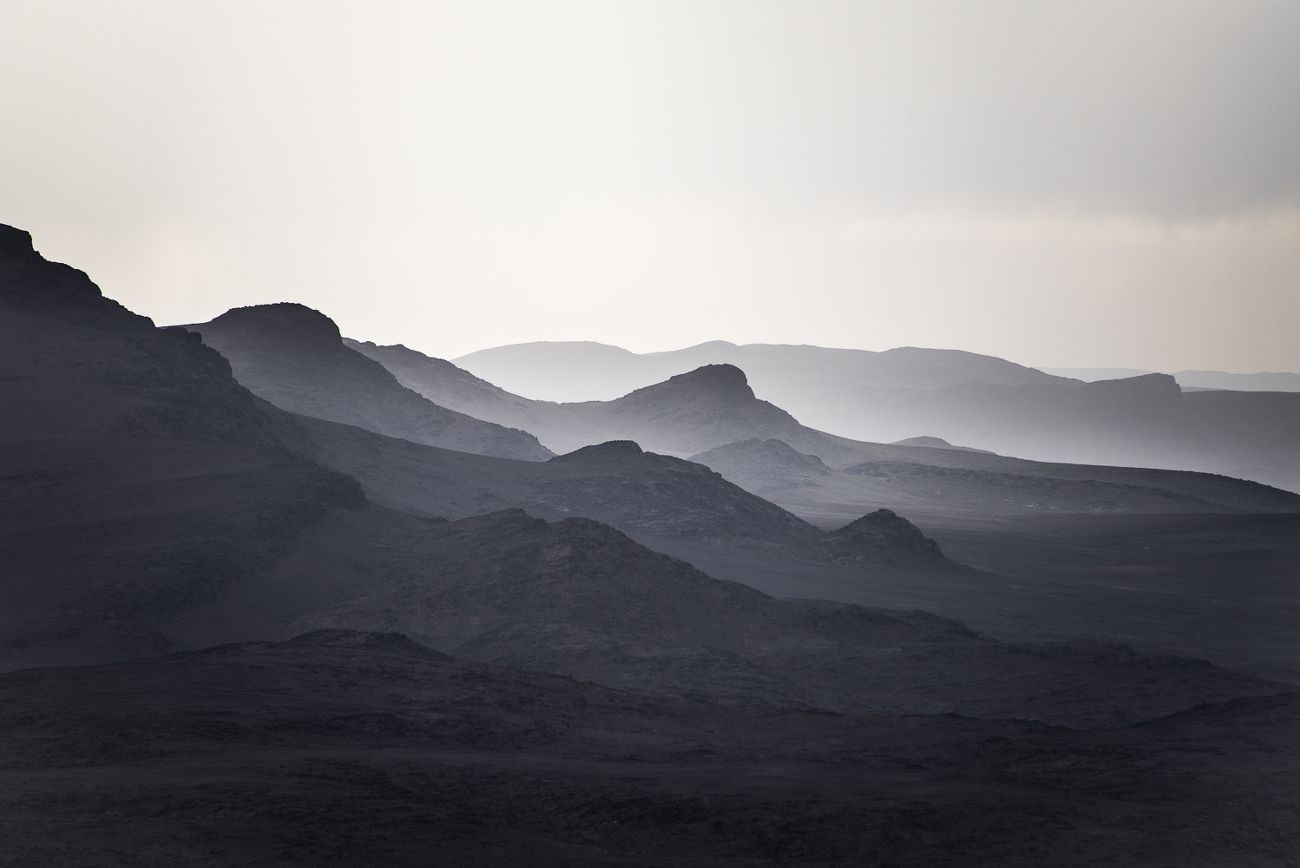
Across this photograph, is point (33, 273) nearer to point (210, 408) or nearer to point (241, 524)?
point (210, 408)

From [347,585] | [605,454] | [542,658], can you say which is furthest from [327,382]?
[542,658]

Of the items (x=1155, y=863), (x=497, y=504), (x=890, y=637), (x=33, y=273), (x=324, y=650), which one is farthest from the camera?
(x=497, y=504)

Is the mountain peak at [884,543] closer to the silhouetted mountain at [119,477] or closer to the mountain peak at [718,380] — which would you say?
the silhouetted mountain at [119,477]

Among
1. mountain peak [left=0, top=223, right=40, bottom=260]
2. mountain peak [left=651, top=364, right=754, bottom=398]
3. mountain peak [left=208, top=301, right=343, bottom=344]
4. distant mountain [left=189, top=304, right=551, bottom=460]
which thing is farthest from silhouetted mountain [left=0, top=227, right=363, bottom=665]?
mountain peak [left=651, top=364, right=754, bottom=398]

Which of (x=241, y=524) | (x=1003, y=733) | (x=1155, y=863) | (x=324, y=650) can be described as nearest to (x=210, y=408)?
(x=241, y=524)

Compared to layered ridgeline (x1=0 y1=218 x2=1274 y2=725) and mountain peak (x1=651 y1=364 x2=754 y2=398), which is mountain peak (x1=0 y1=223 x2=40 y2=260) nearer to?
layered ridgeline (x1=0 y1=218 x2=1274 y2=725)

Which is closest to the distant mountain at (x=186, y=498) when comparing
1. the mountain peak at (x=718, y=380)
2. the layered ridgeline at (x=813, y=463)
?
the layered ridgeline at (x=813, y=463)
